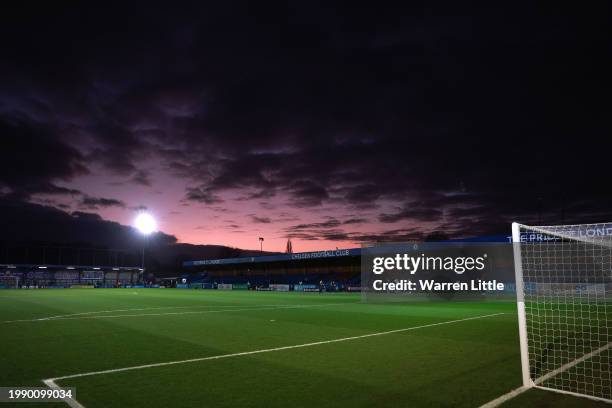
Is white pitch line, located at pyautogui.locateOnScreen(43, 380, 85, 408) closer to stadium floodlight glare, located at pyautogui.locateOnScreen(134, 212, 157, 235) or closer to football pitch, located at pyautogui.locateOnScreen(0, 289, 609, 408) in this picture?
football pitch, located at pyautogui.locateOnScreen(0, 289, 609, 408)

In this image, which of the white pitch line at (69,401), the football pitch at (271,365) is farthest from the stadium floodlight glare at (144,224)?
the white pitch line at (69,401)

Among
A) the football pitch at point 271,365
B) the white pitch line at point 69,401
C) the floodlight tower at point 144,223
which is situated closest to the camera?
the white pitch line at point 69,401

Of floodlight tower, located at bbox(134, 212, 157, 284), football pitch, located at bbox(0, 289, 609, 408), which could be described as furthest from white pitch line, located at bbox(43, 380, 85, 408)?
floodlight tower, located at bbox(134, 212, 157, 284)

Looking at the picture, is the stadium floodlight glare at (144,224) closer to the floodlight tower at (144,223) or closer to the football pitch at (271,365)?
the floodlight tower at (144,223)

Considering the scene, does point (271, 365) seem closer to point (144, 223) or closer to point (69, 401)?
point (69, 401)

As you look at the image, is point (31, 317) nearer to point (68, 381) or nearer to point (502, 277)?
point (68, 381)

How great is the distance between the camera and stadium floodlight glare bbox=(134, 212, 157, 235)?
6762 cm

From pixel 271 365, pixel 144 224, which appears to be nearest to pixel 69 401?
pixel 271 365

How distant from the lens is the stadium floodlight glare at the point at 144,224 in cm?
6762

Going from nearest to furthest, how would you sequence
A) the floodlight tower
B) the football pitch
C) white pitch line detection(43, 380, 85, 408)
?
white pitch line detection(43, 380, 85, 408)
the football pitch
the floodlight tower

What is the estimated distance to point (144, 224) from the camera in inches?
2680

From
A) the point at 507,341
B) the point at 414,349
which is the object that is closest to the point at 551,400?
the point at 414,349

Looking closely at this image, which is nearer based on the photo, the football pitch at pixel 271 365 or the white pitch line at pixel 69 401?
the white pitch line at pixel 69 401

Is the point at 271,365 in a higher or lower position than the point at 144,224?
lower
